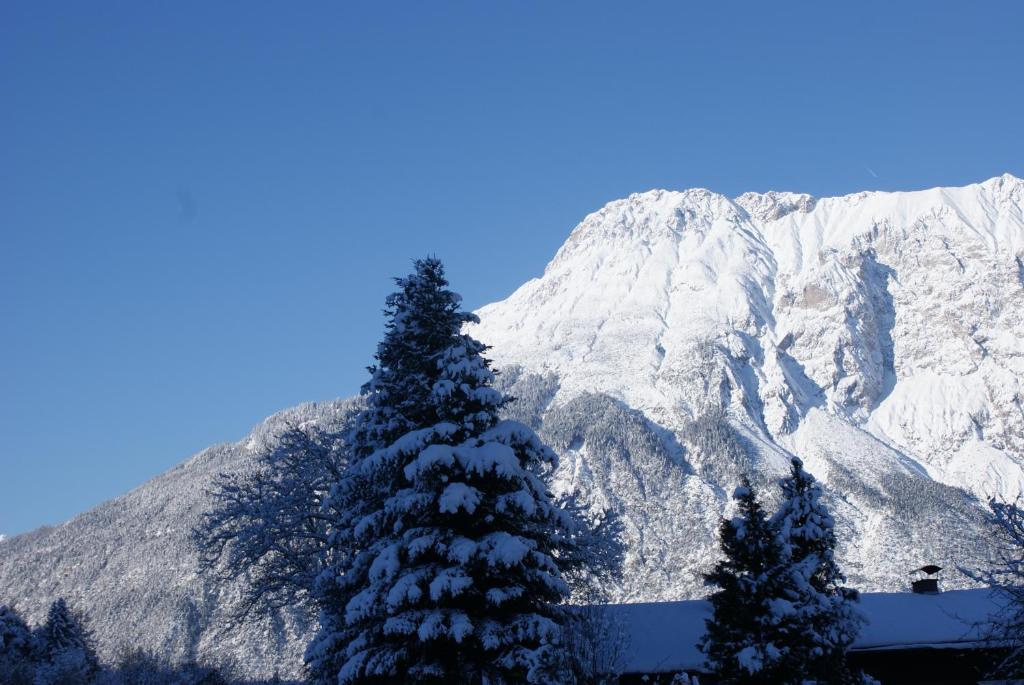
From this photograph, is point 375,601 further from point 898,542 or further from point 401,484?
point 898,542

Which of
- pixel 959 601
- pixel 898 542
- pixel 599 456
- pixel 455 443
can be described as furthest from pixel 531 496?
pixel 599 456

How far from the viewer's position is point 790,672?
72.4ft

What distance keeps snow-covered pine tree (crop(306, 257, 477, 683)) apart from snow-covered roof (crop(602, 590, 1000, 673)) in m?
9.86

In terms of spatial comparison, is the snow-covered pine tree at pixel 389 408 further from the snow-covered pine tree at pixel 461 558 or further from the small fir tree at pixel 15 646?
the small fir tree at pixel 15 646

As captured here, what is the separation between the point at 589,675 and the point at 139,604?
5941 inches

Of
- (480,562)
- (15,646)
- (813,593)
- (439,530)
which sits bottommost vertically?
(813,593)

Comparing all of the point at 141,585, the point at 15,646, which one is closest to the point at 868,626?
the point at 15,646

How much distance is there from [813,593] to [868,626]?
12.1 m

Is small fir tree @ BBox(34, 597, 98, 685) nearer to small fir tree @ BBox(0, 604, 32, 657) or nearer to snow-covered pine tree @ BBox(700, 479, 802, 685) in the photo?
small fir tree @ BBox(0, 604, 32, 657)

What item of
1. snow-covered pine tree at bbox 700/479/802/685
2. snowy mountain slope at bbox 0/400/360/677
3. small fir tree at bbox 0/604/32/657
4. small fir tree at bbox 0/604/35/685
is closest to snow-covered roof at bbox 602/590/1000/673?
snow-covered pine tree at bbox 700/479/802/685

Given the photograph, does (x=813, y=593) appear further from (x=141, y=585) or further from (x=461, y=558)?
(x=141, y=585)

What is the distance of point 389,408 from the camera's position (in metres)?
21.7

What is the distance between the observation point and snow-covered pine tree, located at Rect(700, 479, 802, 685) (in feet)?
71.9

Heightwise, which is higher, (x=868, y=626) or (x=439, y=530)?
(x=439, y=530)
